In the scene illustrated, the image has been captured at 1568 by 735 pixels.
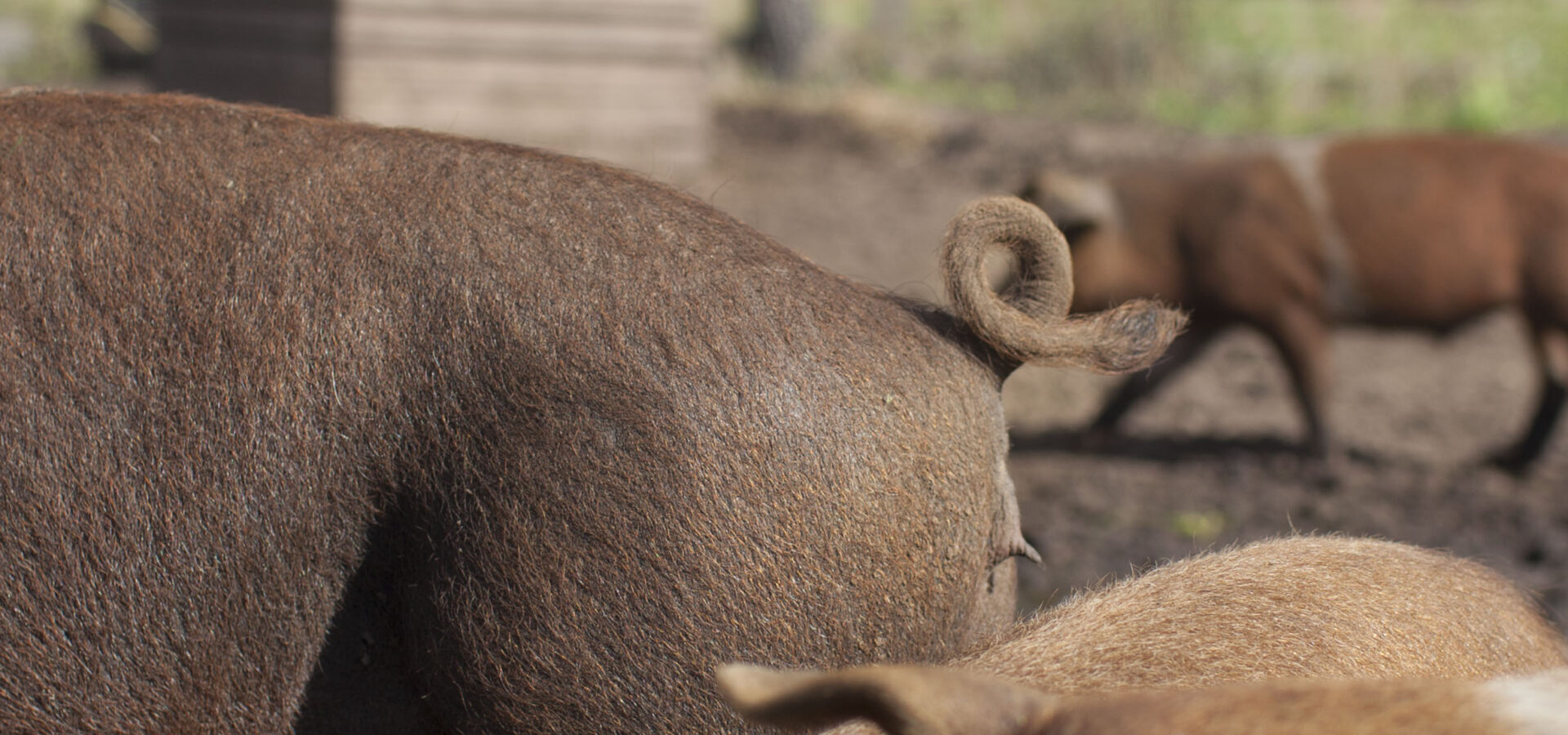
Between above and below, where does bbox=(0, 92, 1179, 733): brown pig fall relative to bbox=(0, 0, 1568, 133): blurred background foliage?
below

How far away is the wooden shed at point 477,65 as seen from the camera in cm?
726

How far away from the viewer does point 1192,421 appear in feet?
22.2

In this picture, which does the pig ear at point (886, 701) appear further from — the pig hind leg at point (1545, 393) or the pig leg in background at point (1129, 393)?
the pig hind leg at point (1545, 393)

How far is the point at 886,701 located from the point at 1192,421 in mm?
5756

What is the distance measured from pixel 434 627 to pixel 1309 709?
1198mm

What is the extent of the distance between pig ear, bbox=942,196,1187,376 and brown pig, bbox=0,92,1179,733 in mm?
213

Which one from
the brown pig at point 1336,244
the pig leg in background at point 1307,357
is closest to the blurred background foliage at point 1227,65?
the brown pig at point 1336,244

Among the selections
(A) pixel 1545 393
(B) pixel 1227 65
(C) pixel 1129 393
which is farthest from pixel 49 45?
(A) pixel 1545 393

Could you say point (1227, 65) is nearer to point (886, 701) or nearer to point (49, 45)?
point (49, 45)

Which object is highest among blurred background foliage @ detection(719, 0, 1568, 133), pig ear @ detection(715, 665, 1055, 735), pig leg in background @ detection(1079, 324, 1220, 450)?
blurred background foliage @ detection(719, 0, 1568, 133)

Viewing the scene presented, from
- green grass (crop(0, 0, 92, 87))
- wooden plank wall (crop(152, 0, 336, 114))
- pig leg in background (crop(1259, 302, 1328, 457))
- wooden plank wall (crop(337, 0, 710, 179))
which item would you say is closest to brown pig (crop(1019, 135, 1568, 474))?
pig leg in background (crop(1259, 302, 1328, 457))

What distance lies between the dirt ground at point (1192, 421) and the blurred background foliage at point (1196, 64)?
1.91 metres

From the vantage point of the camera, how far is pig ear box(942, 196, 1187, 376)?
2172mm

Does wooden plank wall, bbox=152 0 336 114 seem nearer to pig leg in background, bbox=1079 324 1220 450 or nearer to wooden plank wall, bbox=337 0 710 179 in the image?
wooden plank wall, bbox=337 0 710 179
